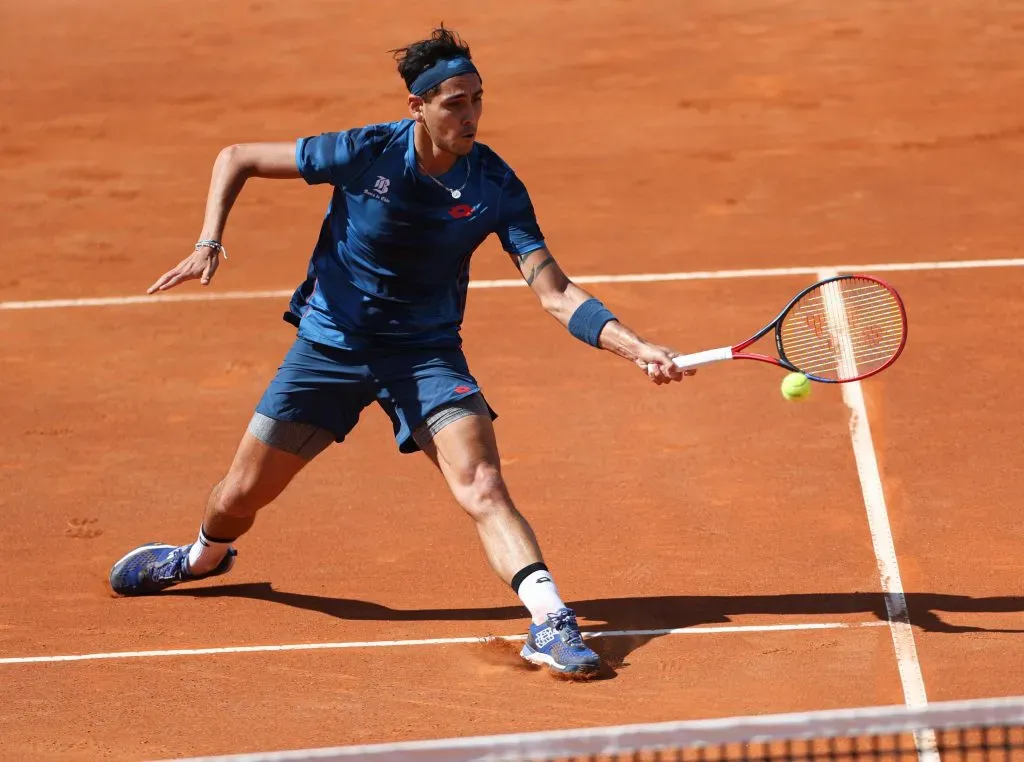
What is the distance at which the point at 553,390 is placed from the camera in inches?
349

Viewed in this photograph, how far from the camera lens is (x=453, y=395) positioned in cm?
619

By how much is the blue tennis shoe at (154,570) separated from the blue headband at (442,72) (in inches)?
88.2

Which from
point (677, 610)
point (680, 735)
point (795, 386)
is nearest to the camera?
point (680, 735)

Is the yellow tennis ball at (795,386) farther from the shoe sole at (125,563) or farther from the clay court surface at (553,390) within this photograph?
the shoe sole at (125,563)

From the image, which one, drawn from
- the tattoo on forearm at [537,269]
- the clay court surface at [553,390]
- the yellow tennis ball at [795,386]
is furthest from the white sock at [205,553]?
the yellow tennis ball at [795,386]

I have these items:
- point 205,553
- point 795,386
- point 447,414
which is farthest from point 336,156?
point 795,386

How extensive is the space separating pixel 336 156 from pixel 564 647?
2.06 meters

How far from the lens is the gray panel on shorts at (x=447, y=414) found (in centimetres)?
A: 617

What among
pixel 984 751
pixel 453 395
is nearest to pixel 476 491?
pixel 453 395

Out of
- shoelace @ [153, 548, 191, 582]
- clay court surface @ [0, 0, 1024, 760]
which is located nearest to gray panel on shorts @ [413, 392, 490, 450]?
clay court surface @ [0, 0, 1024, 760]

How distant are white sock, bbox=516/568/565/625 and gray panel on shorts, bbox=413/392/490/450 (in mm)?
657

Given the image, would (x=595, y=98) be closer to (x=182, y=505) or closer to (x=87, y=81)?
(x=87, y=81)

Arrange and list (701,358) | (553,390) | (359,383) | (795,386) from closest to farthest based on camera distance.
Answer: (701,358) → (795,386) → (359,383) → (553,390)

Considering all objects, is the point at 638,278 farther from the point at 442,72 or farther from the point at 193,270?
the point at 193,270
